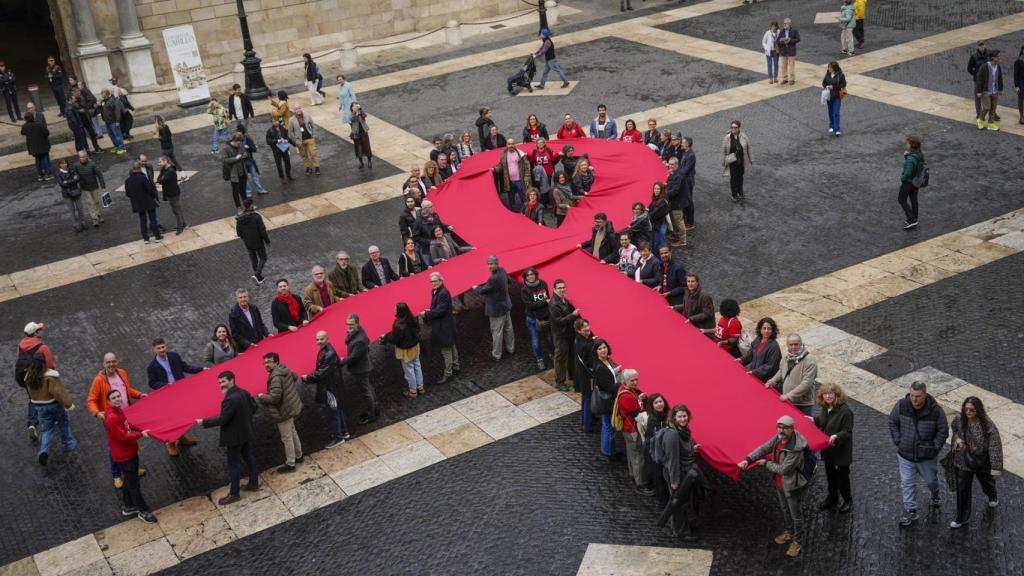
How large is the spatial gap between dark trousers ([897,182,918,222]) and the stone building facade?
21.3 meters

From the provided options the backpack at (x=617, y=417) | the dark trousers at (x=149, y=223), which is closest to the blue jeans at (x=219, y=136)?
the dark trousers at (x=149, y=223)

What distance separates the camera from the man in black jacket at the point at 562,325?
14855 millimetres

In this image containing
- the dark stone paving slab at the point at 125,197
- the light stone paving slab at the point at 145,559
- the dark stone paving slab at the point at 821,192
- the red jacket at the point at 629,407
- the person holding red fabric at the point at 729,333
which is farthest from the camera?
Result: the dark stone paving slab at the point at 125,197

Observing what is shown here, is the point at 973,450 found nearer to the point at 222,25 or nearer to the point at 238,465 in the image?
the point at 238,465

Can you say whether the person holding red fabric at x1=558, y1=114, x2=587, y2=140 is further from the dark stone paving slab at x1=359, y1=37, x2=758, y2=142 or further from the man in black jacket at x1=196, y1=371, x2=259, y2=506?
the man in black jacket at x1=196, y1=371, x2=259, y2=506

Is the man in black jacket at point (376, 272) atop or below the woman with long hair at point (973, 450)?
atop

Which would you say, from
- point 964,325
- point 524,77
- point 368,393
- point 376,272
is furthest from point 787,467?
point 524,77

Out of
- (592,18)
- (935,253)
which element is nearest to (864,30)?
(592,18)

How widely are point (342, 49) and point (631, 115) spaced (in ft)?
34.8

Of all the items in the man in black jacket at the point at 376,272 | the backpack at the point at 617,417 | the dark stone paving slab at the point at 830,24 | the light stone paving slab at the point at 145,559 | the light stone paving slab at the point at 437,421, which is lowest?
the light stone paving slab at the point at 145,559

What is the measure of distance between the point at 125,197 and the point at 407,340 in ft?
39.5

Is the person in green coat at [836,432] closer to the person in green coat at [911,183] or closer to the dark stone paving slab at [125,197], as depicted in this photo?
the person in green coat at [911,183]

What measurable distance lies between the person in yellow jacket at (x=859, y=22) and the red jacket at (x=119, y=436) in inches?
903

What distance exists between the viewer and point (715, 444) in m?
12.0
